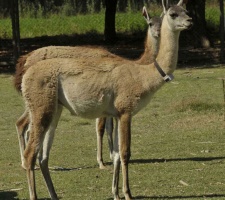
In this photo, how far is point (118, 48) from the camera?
30266 mm

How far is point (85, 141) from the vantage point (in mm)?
13852

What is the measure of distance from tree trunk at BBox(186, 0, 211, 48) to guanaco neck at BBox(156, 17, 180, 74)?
59.5 feet

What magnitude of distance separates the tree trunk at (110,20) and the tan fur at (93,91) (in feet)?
75.0

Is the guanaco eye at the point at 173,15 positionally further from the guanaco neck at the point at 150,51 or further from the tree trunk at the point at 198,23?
the tree trunk at the point at 198,23

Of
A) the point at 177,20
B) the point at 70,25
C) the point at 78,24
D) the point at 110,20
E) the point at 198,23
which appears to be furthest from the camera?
the point at 78,24

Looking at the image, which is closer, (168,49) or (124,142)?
(124,142)

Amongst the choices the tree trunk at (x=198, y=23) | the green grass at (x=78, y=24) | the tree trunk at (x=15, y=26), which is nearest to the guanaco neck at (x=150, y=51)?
the tree trunk at (x=15, y=26)

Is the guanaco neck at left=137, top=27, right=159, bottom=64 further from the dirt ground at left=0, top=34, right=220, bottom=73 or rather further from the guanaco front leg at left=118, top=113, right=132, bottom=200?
the dirt ground at left=0, top=34, right=220, bottom=73

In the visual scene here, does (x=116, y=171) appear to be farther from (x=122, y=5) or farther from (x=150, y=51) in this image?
(x=122, y=5)

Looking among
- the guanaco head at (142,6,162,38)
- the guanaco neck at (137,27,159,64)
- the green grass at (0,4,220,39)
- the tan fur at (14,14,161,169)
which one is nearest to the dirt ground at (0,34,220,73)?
the green grass at (0,4,220,39)

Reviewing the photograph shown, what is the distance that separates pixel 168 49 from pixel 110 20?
2354 cm

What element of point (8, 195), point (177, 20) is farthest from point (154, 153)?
point (177, 20)

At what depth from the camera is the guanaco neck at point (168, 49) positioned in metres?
9.06

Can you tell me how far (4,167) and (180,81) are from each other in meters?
10.1
